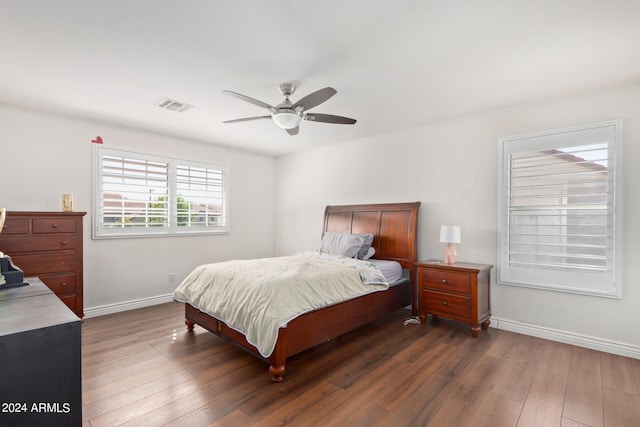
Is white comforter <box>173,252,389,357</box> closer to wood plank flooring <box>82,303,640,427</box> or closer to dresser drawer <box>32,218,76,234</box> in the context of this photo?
wood plank flooring <box>82,303,640,427</box>

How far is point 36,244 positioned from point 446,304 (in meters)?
4.40

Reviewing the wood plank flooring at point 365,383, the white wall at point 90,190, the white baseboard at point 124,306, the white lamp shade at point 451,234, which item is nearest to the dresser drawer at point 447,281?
the white lamp shade at point 451,234

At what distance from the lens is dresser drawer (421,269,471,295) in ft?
11.1

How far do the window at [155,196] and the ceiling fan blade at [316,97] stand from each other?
9.14 feet

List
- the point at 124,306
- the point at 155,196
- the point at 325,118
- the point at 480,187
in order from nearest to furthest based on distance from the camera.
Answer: the point at 325,118, the point at 480,187, the point at 124,306, the point at 155,196

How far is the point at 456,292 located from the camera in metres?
3.43

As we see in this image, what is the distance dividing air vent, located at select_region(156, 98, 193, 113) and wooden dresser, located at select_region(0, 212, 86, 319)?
1.52 metres

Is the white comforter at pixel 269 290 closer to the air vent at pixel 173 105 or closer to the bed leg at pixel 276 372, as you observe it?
the bed leg at pixel 276 372

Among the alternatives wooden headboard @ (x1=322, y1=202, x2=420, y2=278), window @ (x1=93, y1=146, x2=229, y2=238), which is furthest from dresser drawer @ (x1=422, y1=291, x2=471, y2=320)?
window @ (x1=93, y1=146, x2=229, y2=238)

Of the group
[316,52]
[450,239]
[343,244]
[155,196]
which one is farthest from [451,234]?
[155,196]

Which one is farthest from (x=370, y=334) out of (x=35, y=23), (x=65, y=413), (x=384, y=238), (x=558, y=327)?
(x=35, y=23)

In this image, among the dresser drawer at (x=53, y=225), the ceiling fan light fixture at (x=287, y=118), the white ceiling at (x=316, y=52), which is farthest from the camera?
the dresser drawer at (x=53, y=225)

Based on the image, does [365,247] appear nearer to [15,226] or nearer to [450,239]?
[450,239]

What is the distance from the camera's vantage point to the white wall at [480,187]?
2906 millimetres
